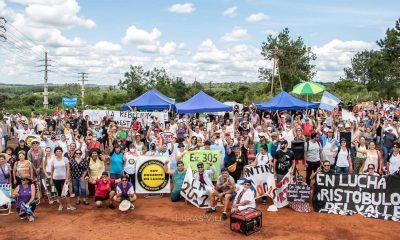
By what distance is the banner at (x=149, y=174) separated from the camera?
1127cm

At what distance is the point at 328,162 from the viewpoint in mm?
9789

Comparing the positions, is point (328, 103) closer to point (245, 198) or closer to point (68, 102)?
point (245, 198)

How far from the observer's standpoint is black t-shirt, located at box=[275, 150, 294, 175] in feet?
32.9

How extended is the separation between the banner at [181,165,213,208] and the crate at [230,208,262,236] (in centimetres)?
166

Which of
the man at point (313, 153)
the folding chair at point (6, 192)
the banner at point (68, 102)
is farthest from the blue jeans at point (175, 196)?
the banner at point (68, 102)

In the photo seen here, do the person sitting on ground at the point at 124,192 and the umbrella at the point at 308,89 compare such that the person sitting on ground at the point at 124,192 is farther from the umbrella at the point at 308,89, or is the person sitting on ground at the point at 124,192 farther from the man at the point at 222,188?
the umbrella at the point at 308,89

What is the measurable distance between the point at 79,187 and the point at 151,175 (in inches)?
76.8

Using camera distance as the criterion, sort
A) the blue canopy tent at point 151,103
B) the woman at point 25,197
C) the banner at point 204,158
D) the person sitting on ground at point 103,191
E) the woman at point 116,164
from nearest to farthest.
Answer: the woman at point 25,197
the person sitting on ground at point 103,191
the woman at point 116,164
the banner at point 204,158
the blue canopy tent at point 151,103

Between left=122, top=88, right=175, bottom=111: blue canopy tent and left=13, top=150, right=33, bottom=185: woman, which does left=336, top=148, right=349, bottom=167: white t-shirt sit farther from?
left=122, top=88, right=175, bottom=111: blue canopy tent

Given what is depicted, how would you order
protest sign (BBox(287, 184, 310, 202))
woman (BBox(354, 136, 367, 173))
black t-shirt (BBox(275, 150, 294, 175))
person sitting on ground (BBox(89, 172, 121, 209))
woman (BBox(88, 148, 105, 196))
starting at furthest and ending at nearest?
woman (BBox(354, 136, 367, 173)) < woman (BBox(88, 148, 105, 196)) < person sitting on ground (BBox(89, 172, 121, 209)) < black t-shirt (BBox(275, 150, 294, 175)) < protest sign (BBox(287, 184, 310, 202))

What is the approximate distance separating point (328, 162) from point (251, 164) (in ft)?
6.16

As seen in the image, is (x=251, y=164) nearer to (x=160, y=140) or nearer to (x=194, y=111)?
(x=160, y=140)

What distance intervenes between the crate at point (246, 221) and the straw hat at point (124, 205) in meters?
2.85

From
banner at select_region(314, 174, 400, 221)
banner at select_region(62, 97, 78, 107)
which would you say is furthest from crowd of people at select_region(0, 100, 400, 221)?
banner at select_region(62, 97, 78, 107)
